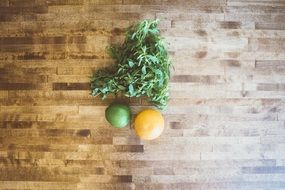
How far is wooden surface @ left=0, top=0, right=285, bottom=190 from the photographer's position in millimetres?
1529

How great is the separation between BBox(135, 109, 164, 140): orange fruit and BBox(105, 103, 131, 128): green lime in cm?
5

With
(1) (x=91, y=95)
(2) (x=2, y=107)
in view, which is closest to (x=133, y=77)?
(1) (x=91, y=95)

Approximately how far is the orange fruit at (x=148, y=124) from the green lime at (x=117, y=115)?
0.05m

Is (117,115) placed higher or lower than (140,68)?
lower

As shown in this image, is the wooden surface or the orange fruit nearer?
the orange fruit

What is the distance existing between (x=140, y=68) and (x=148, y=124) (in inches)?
8.6

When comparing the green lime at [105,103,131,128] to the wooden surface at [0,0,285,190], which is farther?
the wooden surface at [0,0,285,190]

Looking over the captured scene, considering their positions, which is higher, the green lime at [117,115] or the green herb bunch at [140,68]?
the green herb bunch at [140,68]

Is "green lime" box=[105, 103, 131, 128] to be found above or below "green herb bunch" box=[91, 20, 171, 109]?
below

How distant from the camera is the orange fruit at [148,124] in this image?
53.7 inches

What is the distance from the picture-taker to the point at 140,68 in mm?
1334

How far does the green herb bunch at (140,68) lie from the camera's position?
1335 millimetres

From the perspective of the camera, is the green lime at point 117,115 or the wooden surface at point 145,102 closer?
the green lime at point 117,115

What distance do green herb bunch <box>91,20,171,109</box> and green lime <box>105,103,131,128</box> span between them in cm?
6
